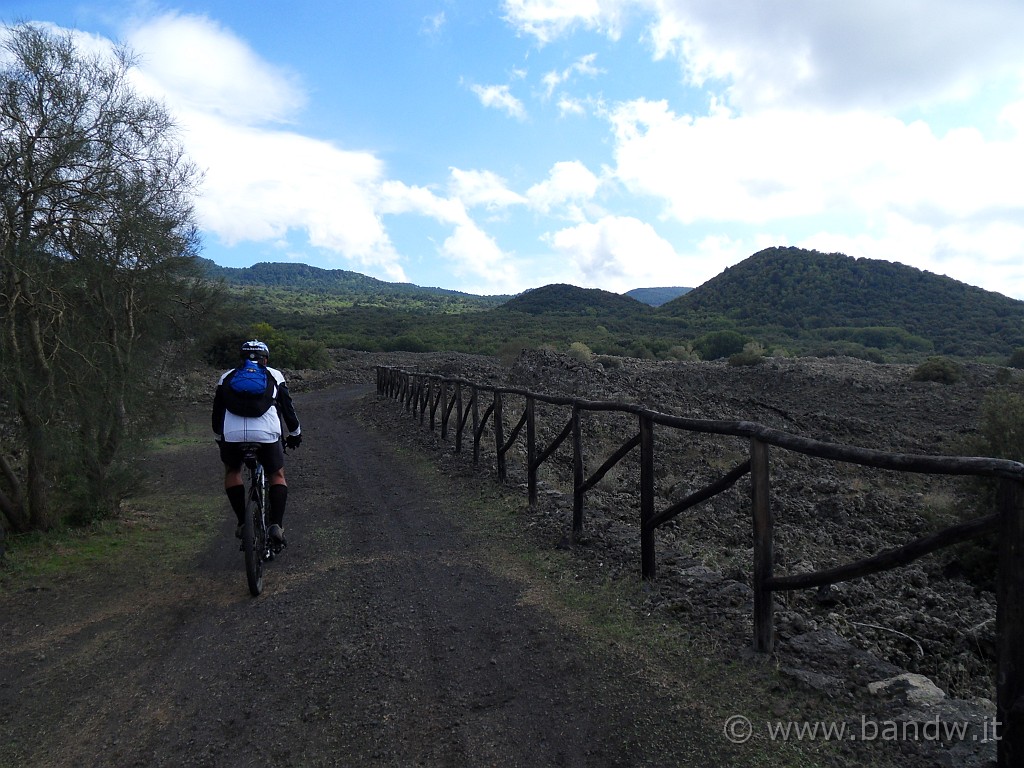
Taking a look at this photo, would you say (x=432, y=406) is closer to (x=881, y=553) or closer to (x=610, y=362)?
(x=881, y=553)

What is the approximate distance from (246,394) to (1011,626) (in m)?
4.96

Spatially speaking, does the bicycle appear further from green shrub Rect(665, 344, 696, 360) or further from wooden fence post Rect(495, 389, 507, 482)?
green shrub Rect(665, 344, 696, 360)

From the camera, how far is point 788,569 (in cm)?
620

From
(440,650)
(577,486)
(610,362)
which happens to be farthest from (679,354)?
(440,650)

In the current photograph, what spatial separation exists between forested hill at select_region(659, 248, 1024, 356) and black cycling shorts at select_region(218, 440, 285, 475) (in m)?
54.3

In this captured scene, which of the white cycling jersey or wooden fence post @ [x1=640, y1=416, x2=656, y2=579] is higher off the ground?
the white cycling jersey

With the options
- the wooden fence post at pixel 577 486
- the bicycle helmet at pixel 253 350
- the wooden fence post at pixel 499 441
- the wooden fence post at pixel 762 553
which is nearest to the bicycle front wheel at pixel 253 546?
the bicycle helmet at pixel 253 350

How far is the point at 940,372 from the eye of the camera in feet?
88.7

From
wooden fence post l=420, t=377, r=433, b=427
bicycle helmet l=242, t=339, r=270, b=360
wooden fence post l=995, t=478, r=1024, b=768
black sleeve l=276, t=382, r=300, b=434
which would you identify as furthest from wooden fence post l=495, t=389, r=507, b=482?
wooden fence post l=995, t=478, r=1024, b=768

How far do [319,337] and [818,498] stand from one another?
1979 inches

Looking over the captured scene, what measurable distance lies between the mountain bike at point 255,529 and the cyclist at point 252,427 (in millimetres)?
57

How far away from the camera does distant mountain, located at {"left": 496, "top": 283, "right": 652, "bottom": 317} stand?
3873 inches

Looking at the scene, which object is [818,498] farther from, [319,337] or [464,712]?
[319,337]

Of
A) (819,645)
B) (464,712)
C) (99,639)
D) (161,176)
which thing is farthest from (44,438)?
(819,645)
